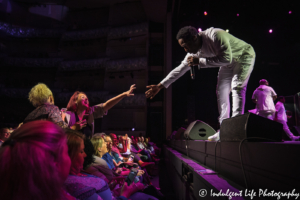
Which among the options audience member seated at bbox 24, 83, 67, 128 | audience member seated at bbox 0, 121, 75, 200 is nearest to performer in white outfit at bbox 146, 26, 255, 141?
audience member seated at bbox 24, 83, 67, 128

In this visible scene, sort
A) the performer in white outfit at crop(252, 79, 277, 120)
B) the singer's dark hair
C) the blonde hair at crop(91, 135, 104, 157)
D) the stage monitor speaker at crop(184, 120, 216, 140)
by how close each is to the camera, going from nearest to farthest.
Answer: the singer's dark hair < the blonde hair at crop(91, 135, 104, 157) < the stage monitor speaker at crop(184, 120, 216, 140) < the performer in white outfit at crop(252, 79, 277, 120)

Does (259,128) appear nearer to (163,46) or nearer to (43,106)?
(43,106)

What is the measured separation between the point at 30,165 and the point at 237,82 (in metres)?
1.82

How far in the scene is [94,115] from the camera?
263 centimetres

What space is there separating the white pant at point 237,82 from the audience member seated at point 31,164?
5.47ft

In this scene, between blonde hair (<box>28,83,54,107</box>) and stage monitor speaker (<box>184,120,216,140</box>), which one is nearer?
blonde hair (<box>28,83,54,107</box>)

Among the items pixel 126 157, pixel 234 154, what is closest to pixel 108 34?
pixel 126 157

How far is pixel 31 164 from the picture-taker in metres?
0.59

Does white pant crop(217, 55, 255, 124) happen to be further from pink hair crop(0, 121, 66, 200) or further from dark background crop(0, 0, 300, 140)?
dark background crop(0, 0, 300, 140)

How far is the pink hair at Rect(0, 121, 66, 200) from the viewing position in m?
0.58

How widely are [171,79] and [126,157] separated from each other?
2172 mm

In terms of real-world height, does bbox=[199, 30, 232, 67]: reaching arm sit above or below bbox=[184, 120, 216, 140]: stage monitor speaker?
above

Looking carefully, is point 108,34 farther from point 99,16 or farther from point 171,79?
point 171,79

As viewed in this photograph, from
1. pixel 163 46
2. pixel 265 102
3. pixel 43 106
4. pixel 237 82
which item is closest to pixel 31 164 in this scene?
pixel 43 106
